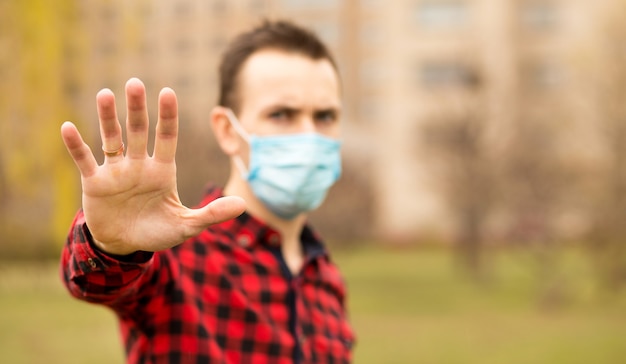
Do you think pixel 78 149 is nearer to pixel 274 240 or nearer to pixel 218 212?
pixel 218 212

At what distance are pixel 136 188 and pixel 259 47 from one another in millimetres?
1164

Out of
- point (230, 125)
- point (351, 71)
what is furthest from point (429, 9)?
point (230, 125)

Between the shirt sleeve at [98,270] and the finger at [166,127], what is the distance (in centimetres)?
30

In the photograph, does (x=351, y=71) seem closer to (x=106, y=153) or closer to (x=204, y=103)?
(x=204, y=103)

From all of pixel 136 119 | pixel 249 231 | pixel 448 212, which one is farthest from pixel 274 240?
pixel 448 212

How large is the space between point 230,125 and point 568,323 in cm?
1037

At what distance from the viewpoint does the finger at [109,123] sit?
5.13 ft

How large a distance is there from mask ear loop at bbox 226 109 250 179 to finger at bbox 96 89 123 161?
3.39 ft

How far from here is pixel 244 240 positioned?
2.54 meters

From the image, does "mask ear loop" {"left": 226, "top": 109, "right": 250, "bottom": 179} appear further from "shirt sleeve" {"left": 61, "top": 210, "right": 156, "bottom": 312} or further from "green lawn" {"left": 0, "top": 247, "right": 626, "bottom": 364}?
"green lawn" {"left": 0, "top": 247, "right": 626, "bottom": 364}

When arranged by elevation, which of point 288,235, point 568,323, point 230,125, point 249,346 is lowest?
point 568,323

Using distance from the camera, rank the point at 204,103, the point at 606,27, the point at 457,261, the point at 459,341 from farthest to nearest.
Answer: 1. the point at 204,103
2. the point at 457,261
3. the point at 606,27
4. the point at 459,341

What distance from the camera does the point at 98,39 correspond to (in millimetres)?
56312

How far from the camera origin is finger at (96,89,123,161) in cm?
156
